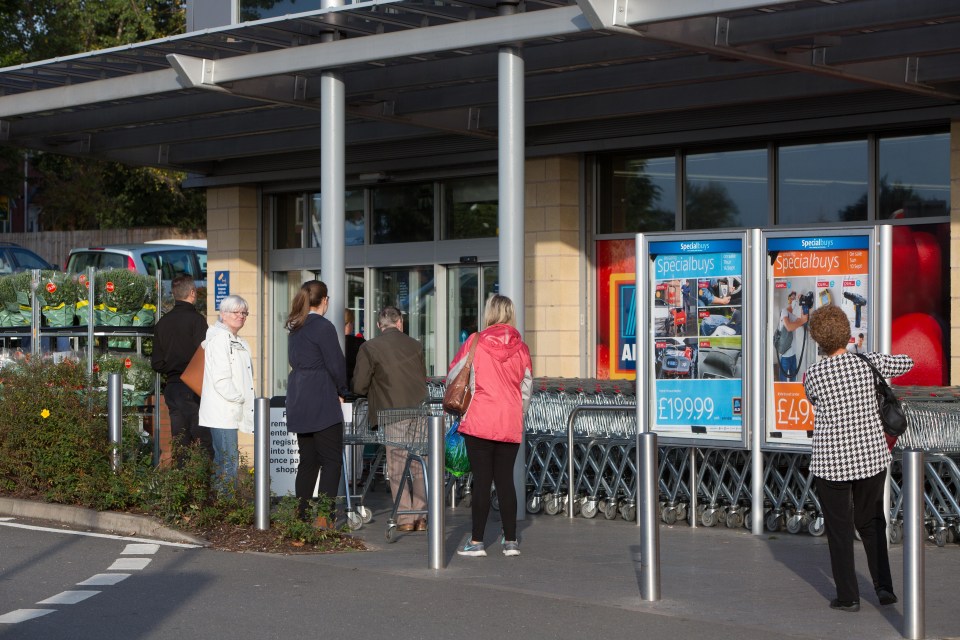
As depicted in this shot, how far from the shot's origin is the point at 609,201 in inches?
646

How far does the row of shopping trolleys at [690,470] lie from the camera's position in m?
10.9

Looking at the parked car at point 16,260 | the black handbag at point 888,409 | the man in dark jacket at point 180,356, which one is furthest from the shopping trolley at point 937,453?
the parked car at point 16,260

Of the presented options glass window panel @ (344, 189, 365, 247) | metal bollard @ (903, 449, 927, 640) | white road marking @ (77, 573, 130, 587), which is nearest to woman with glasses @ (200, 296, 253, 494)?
white road marking @ (77, 573, 130, 587)

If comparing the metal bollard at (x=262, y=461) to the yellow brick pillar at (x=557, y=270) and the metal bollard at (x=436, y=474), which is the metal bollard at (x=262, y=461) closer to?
the metal bollard at (x=436, y=474)

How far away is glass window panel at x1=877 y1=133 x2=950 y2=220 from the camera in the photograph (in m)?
→ 13.8

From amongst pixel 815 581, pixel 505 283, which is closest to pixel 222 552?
pixel 505 283

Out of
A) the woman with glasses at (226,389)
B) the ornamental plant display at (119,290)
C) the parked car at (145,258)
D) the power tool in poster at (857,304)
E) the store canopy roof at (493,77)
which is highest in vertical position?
the store canopy roof at (493,77)

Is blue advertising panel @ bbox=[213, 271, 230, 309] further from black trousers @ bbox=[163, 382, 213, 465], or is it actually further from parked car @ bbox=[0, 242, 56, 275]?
parked car @ bbox=[0, 242, 56, 275]

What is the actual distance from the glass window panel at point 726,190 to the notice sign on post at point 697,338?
3.67 meters

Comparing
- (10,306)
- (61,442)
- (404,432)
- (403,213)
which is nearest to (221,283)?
(403,213)

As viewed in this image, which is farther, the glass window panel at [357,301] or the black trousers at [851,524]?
the glass window panel at [357,301]

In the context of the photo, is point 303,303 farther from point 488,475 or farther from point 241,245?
point 241,245

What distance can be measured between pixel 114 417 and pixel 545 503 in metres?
3.85

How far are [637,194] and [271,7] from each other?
15.2ft
